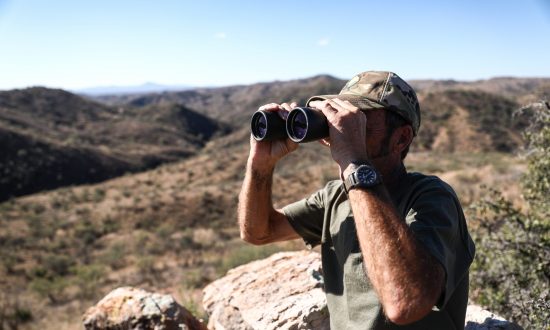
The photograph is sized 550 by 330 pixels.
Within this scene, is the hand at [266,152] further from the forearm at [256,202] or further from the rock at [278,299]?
the rock at [278,299]

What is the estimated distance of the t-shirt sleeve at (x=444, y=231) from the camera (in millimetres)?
1428

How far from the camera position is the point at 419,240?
142 centimetres

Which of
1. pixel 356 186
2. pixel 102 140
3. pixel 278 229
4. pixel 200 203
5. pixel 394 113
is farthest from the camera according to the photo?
pixel 102 140

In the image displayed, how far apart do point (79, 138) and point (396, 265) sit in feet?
144

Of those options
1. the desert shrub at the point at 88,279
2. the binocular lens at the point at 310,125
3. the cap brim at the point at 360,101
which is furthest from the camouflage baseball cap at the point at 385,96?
the desert shrub at the point at 88,279

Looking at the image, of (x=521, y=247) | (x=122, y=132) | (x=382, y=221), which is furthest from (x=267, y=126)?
(x=122, y=132)

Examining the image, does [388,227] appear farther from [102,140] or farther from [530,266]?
[102,140]

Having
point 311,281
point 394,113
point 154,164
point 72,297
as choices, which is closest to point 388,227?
point 394,113

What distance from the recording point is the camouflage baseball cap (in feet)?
5.85

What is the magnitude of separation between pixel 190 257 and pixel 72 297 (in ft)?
11.8

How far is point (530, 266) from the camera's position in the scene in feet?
13.0

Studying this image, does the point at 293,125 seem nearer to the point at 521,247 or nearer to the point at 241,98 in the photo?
the point at 521,247

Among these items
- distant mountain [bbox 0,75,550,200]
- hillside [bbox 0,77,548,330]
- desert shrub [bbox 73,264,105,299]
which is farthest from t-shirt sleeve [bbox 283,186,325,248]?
distant mountain [bbox 0,75,550,200]

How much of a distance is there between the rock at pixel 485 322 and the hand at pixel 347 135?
1585mm
